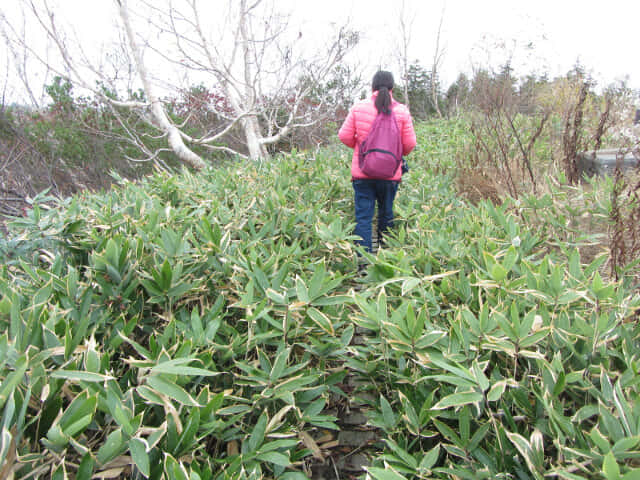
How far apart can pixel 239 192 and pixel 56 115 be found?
385 inches

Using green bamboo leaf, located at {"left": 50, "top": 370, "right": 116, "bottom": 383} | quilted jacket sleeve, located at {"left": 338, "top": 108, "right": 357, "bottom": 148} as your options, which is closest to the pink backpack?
quilted jacket sleeve, located at {"left": 338, "top": 108, "right": 357, "bottom": 148}

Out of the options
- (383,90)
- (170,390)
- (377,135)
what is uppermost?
(383,90)

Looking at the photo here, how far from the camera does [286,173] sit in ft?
14.7

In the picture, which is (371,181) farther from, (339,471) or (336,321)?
(339,471)

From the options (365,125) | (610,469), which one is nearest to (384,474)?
(610,469)

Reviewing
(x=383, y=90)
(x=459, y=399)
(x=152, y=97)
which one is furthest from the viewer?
(x=152, y=97)

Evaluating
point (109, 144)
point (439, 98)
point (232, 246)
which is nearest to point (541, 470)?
point (232, 246)

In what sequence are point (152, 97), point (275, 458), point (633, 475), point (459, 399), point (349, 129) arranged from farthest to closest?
1. point (152, 97)
2. point (349, 129)
3. point (275, 458)
4. point (459, 399)
5. point (633, 475)

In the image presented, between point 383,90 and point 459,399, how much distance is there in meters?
3.17

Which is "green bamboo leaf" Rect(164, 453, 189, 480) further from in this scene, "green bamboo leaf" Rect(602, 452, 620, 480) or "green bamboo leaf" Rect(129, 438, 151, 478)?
"green bamboo leaf" Rect(602, 452, 620, 480)

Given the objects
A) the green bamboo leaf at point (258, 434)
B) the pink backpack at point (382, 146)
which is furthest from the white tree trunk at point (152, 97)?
the green bamboo leaf at point (258, 434)

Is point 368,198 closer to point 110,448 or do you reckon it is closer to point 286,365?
point 286,365

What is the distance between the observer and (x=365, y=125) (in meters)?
3.63

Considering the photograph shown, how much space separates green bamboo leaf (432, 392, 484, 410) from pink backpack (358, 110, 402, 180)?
2807 millimetres
